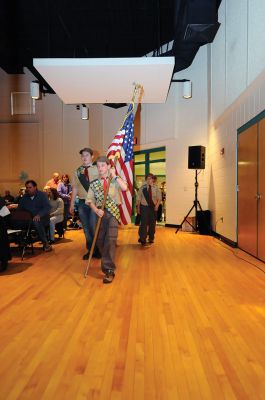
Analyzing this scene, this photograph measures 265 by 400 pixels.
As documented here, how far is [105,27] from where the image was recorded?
26.7ft

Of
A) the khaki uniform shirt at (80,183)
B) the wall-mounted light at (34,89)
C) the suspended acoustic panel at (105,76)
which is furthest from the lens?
the wall-mounted light at (34,89)

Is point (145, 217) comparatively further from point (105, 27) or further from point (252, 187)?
point (105, 27)

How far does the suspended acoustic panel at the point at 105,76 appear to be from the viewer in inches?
237

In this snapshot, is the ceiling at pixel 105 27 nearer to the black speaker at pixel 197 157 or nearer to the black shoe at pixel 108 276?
the black speaker at pixel 197 157

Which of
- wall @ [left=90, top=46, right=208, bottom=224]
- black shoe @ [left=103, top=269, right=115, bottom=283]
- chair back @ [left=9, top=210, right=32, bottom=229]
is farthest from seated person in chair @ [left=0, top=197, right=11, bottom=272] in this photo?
wall @ [left=90, top=46, right=208, bottom=224]

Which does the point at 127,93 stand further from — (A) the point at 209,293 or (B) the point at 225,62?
(A) the point at 209,293

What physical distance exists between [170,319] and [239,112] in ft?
14.9

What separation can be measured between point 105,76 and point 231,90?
8.14 ft

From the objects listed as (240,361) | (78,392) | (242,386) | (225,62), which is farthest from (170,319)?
(225,62)

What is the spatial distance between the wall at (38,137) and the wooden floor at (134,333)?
28.2ft

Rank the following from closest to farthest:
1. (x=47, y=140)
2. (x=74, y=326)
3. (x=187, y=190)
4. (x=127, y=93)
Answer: (x=74, y=326)
(x=127, y=93)
(x=187, y=190)
(x=47, y=140)

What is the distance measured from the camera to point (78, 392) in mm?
1692

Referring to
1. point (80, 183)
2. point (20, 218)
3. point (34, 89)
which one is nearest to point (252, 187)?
point (80, 183)

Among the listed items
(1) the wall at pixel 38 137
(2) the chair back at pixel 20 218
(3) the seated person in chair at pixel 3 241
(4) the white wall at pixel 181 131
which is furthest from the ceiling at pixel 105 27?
(3) the seated person in chair at pixel 3 241
